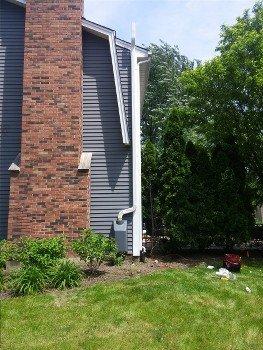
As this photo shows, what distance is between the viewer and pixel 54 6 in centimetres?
1063

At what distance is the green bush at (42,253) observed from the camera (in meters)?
8.08

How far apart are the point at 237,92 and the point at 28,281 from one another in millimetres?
9062

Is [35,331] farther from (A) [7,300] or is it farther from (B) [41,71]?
(B) [41,71]

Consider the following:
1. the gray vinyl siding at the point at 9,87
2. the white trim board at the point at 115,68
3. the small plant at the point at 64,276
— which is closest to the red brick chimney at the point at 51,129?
the white trim board at the point at 115,68

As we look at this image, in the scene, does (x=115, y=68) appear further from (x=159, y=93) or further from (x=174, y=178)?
(x=159, y=93)

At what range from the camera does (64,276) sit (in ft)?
26.1

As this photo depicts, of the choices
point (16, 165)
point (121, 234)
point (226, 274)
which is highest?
point (16, 165)


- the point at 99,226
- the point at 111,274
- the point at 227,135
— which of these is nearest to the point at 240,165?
the point at 227,135

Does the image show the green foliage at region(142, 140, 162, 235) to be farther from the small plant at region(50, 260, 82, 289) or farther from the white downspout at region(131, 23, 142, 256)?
the small plant at region(50, 260, 82, 289)

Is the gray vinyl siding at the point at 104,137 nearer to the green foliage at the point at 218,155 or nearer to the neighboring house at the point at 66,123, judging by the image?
the neighboring house at the point at 66,123

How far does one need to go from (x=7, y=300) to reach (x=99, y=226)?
12.5 ft

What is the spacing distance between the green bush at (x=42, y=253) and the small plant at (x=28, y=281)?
0.59ft

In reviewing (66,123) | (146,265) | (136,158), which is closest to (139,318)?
(146,265)

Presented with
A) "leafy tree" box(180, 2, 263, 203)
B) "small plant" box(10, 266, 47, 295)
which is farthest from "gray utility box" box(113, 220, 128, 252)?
"leafy tree" box(180, 2, 263, 203)
